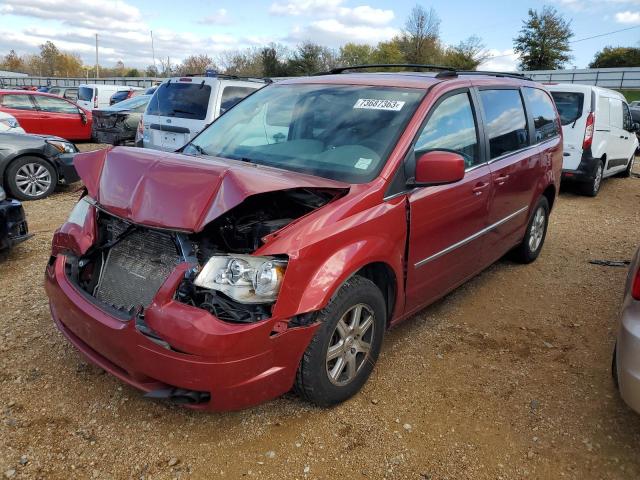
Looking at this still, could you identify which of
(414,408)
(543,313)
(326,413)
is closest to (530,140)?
(543,313)

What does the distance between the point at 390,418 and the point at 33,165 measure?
680 centimetres

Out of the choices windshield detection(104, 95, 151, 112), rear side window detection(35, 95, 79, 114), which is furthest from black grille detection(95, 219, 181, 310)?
rear side window detection(35, 95, 79, 114)

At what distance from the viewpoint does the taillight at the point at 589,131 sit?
8.14 metres

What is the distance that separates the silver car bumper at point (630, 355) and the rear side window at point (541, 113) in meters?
2.68

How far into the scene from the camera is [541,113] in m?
4.89

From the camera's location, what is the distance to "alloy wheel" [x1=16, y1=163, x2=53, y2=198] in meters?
7.27

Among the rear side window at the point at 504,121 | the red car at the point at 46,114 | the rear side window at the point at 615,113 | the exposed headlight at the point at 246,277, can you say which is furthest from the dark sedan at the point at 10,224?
the rear side window at the point at 615,113

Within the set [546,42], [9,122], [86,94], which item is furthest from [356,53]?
[9,122]

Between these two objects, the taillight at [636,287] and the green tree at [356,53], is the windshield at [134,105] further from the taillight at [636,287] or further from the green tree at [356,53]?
the green tree at [356,53]

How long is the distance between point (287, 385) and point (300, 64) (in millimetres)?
44677

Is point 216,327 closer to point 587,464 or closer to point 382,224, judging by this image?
point 382,224

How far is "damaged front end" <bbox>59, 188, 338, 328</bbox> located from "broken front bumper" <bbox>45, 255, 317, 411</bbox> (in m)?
0.06

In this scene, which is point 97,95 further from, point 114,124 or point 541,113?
point 541,113

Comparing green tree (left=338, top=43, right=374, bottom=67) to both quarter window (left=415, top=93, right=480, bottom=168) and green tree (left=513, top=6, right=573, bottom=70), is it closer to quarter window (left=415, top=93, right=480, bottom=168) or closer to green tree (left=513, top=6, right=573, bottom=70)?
green tree (left=513, top=6, right=573, bottom=70)
